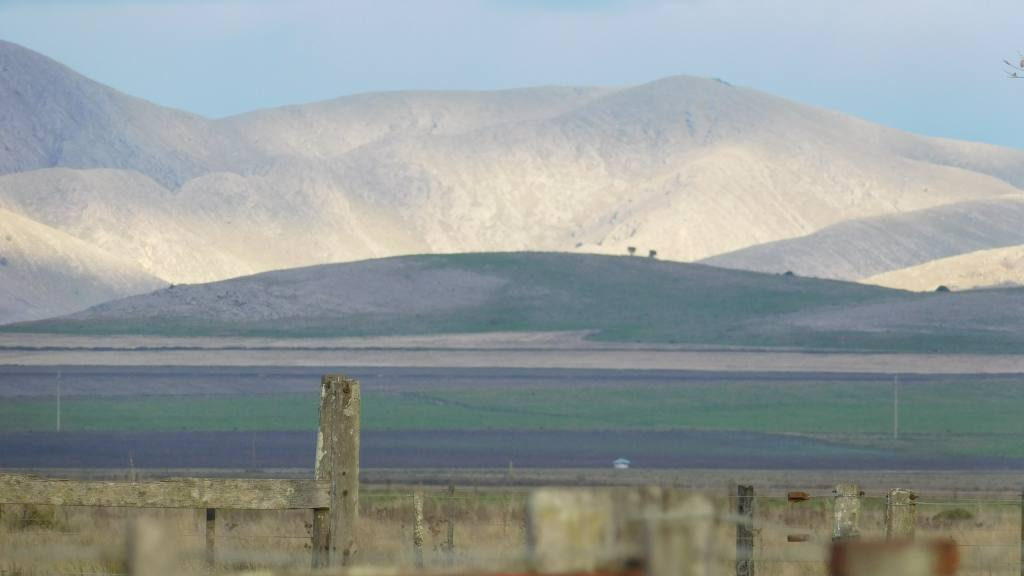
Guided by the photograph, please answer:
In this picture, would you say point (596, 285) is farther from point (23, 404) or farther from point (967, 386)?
point (23, 404)

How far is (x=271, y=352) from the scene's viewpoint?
415ft

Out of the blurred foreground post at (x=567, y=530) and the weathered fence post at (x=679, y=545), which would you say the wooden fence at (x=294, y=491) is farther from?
the weathered fence post at (x=679, y=545)

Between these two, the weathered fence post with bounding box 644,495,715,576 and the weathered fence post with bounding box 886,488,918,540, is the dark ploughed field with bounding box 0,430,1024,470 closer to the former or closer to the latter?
the weathered fence post with bounding box 886,488,918,540

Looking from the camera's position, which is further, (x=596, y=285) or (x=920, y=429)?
(x=596, y=285)

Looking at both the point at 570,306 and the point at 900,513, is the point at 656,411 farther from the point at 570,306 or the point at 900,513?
the point at 570,306

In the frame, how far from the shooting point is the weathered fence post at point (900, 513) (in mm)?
14727

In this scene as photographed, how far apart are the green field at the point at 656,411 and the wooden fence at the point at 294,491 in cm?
5454

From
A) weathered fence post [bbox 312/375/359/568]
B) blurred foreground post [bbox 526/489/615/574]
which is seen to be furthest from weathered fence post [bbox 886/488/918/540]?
blurred foreground post [bbox 526/489/615/574]

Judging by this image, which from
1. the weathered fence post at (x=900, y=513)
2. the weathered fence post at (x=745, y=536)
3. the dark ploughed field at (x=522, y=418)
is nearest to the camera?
Result: the weathered fence post at (x=745, y=536)

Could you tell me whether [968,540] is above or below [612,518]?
below

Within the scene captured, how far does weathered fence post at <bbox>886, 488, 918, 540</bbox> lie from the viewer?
48.3 feet

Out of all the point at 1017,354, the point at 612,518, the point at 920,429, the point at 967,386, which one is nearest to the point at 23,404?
the point at 920,429

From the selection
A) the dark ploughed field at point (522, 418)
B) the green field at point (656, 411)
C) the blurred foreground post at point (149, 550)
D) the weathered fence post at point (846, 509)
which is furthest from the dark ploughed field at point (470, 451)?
the blurred foreground post at point (149, 550)

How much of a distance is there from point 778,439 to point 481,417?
15.5 meters
